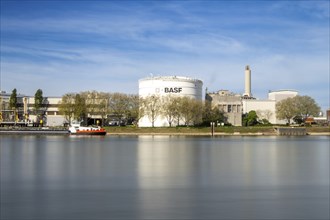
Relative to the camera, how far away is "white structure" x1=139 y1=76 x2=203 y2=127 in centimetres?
10475

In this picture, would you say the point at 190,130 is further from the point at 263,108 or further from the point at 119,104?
the point at 263,108

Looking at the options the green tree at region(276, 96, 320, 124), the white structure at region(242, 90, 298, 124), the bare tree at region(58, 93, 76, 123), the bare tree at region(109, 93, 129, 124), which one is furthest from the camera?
the white structure at region(242, 90, 298, 124)

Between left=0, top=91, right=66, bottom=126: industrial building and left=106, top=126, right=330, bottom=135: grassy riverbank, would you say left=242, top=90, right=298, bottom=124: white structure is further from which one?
left=0, top=91, right=66, bottom=126: industrial building

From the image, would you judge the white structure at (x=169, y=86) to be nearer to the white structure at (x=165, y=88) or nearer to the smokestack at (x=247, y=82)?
the white structure at (x=165, y=88)

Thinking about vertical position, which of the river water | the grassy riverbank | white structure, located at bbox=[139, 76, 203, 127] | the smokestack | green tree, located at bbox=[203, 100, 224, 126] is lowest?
the river water

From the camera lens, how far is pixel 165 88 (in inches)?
4149

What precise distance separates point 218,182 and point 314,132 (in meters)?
85.0

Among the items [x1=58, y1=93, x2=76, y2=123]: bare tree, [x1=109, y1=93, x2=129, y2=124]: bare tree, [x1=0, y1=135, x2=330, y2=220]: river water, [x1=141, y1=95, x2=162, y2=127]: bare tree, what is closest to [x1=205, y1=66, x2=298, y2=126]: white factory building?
[x1=141, y1=95, x2=162, y2=127]: bare tree

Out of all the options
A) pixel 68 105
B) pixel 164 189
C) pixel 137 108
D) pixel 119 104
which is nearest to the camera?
pixel 164 189

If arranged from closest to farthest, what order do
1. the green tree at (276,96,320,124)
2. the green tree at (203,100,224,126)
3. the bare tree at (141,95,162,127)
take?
the bare tree at (141,95,162,127)
the green tree at (203,100,224,126)
the green tree at (276,96,320,124)

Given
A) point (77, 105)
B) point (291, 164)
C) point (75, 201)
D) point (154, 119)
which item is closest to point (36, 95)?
point (77, 105)

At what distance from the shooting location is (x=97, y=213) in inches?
565

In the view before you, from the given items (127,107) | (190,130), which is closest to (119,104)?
(127,107)

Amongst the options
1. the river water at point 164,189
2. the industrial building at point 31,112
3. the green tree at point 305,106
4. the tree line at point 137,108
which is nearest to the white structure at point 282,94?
the green tree at point 305,106
